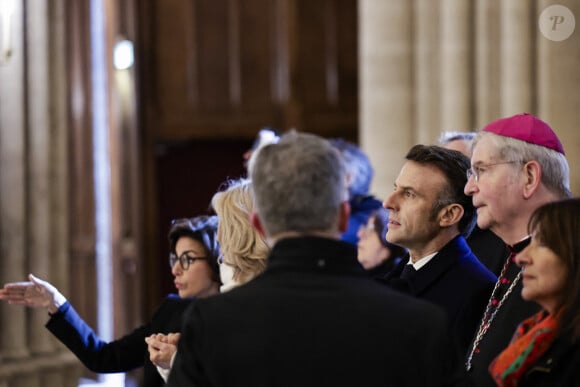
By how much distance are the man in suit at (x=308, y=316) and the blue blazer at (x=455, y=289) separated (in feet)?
2.98

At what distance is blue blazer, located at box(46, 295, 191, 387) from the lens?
148 inches

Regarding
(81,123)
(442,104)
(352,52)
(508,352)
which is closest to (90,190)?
(81,123)

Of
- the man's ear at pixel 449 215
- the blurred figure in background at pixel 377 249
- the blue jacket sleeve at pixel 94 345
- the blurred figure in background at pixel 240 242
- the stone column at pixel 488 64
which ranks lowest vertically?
the blue jacket sleeve at pixel 94 345

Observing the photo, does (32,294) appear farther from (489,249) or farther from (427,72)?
(427,72)

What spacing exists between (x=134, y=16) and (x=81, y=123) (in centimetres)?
103

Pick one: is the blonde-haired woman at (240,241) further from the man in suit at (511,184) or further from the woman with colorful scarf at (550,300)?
the woman with colorful scarf at (550,300)

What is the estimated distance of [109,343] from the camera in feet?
12.6

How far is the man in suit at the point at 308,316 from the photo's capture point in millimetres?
2107

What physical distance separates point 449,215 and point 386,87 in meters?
3.09

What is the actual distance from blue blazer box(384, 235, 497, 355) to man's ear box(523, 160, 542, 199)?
267 millimetres

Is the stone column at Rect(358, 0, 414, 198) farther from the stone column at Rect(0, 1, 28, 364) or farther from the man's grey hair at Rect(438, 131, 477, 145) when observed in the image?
the stone column at Rect(0, 1, 28, 364)

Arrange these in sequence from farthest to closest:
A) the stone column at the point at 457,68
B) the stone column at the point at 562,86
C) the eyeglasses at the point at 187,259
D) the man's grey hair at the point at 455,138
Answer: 1. the stone column at the point at 457,68
2. the stone column at the point at 562,86
3. the man's grey hair at the point at 455,138
4. the eyeglasses at the point at 187,259

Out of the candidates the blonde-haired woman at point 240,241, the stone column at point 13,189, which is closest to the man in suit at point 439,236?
the blonde-haired woman at point 240,241

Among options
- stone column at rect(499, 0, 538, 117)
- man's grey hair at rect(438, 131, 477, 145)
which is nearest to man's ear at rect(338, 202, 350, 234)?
man's grey hair at rect(438, 131, 477, 145)
